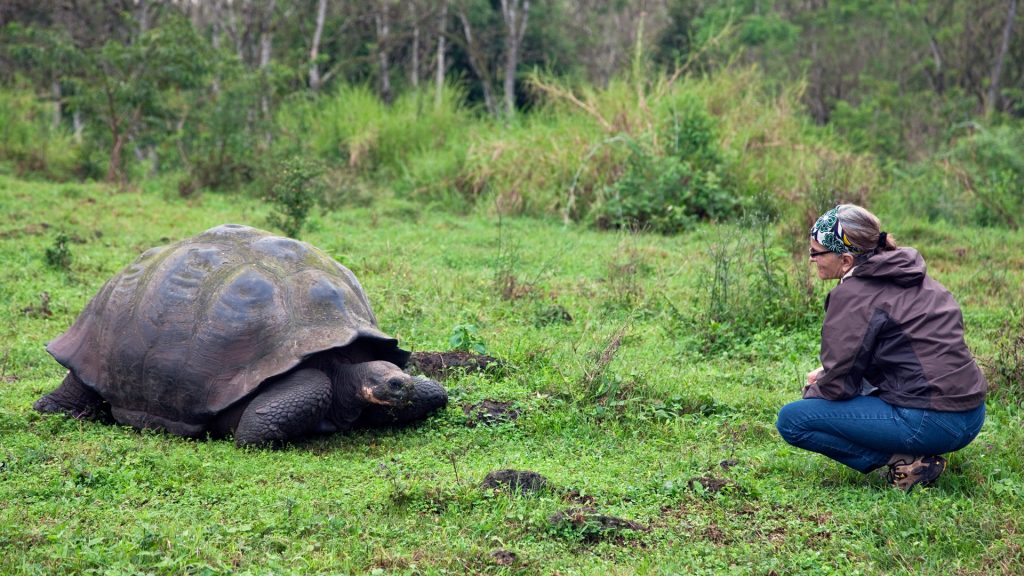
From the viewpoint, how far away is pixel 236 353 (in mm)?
4887

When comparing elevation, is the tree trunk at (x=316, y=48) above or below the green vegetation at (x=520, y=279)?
above

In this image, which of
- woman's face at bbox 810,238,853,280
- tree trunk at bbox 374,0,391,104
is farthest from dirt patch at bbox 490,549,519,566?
tree trunk at bbox 374,0,391,104

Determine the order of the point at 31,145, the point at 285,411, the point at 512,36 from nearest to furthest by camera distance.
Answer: the point at 285,411, the point at 31,145, the point at 512,36

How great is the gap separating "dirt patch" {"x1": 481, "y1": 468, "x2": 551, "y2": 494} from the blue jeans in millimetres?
1113

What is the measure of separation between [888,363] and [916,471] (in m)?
0.50

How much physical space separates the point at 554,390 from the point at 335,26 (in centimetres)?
1921

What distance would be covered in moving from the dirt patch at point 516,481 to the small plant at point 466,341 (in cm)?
199

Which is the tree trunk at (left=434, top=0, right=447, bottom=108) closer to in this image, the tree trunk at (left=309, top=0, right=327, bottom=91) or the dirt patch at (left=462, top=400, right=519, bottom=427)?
the tree trunk at (left=309, top=0, right=327, bottom=91)

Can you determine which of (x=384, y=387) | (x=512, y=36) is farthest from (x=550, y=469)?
(x=512, y=36)

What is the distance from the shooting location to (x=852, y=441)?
13.8 ft

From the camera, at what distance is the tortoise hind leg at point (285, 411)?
15.5 ft

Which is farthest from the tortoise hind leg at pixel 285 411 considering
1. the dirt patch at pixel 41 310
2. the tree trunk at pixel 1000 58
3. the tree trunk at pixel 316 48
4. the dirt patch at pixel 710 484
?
the tree trunk at pixel 1000 58

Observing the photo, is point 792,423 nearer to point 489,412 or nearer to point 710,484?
point 710,484

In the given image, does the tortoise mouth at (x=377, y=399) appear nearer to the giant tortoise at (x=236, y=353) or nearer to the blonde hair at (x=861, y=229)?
the giant tortoise at (x=236, y=353)
